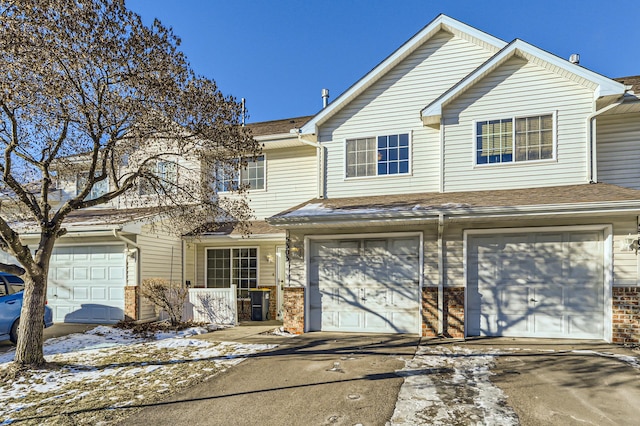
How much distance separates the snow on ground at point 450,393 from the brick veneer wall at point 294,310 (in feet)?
11.3

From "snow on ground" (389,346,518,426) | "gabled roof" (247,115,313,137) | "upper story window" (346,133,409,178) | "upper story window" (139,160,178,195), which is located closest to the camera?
"snow on ground" (389,346,518,426)

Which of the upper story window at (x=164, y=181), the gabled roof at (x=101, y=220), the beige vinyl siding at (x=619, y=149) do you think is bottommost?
the gabled roof at (x=101, y=220)

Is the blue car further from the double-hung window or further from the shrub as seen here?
the double-hung window

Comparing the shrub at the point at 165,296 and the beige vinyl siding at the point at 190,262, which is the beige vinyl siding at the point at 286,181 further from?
the shrub at the point at 165,296

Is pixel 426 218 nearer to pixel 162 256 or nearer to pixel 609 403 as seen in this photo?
pixel 609 403

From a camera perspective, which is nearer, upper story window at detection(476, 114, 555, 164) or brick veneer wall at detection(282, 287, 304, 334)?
upper story window at detection(476, 114, 555, 164)

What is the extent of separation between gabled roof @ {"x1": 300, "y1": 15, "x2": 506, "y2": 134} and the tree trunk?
24.4 ft

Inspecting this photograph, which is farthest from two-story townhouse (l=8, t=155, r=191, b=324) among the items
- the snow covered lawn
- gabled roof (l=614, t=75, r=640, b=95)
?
gabled roof (l=614, t=75, r=640, b=95)

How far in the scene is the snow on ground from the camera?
16.0 feet

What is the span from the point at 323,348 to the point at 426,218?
3.56 meters

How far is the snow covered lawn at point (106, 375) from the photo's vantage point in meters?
5.31

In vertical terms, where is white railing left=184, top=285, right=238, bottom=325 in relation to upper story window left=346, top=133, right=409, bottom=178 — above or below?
below

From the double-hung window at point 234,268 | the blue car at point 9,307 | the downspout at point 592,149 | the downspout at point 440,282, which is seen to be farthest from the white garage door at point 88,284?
the downspout at point 592,149

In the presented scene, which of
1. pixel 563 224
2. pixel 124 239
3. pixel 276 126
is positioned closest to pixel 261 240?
pixel 124 239
